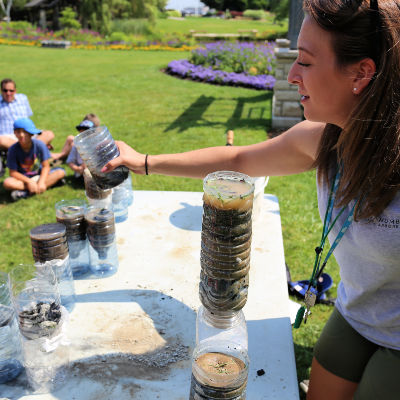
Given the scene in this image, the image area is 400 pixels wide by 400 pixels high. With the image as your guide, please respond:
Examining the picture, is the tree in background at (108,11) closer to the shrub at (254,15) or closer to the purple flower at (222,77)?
the purple flower at (222,77)

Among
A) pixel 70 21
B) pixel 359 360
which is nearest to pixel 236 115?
pixel 359 360

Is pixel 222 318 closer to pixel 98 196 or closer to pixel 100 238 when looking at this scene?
pixel 100 238

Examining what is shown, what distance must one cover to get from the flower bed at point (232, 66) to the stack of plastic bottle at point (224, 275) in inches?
500

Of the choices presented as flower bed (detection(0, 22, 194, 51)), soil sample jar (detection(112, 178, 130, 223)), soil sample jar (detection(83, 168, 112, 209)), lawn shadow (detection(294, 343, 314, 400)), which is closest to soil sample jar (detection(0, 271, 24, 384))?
soil sample jar (detection(83, 168, 112, 209))

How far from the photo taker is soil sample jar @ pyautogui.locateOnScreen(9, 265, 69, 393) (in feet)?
5.66

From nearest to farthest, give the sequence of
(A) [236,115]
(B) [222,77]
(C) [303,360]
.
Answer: (C) [303,360] → (A) [236,115] → (B) [222,77]

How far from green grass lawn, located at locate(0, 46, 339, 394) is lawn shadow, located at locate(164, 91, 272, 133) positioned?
25mm

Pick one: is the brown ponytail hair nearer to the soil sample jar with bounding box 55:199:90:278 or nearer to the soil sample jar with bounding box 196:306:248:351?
the soil sample jar with bounding box 196:306:248:351

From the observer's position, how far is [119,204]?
10.6 feet

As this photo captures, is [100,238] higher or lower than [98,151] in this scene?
lower

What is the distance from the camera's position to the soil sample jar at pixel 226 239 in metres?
1.42

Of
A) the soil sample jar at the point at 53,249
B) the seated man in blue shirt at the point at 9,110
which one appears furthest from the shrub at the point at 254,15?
the soil sample jar at the point at 53,249

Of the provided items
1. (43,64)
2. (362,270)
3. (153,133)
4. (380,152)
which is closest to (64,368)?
(362,270)

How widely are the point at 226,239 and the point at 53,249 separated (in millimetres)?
1087
